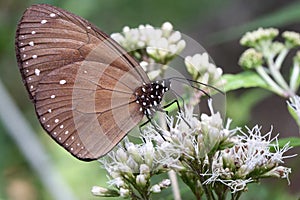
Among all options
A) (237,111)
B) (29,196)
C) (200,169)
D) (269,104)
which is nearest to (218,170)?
(200,169)

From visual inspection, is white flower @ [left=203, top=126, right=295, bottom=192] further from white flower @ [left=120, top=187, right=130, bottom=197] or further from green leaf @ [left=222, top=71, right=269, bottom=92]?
green leaf @ [left=222, top=71, right=269, bottom=92]

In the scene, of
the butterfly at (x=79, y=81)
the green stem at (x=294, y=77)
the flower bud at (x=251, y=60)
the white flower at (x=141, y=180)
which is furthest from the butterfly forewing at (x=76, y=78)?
the green stem at (x=294, y=77)

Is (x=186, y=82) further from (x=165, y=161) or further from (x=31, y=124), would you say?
(x=31, y=124)

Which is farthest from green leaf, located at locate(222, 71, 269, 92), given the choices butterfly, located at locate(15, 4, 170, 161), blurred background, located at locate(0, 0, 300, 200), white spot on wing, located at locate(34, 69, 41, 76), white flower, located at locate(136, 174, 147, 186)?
white spot on wing, located at locate(34, 69, 41, 76)

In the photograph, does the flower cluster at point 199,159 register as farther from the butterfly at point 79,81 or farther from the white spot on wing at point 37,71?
the white spot on wing at point 37,71

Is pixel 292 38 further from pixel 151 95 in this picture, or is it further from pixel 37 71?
pixel 37 71

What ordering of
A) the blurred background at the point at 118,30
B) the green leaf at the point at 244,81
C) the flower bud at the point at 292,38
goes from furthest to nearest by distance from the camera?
the blurred background at the point at 118,30, the flower bud at the point at 292,38, the green leaf at the point at 244,81
